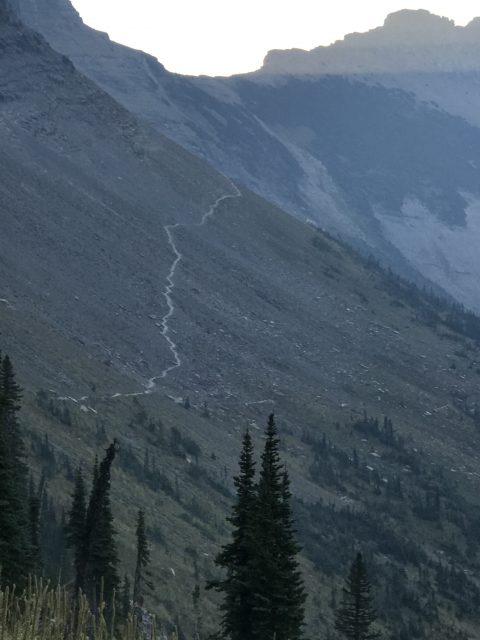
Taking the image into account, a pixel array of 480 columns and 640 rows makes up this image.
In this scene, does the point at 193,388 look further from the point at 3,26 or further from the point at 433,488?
the point at 3,26

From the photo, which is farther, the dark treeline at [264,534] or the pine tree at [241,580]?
the dark treeline at [264,534]

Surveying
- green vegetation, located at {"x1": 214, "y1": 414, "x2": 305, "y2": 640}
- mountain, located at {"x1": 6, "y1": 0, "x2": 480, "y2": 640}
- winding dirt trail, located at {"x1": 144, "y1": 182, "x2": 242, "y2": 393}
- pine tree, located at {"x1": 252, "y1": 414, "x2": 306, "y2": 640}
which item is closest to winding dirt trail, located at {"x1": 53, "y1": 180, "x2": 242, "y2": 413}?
winding dirt trail, located at {"x1": 144, "y1": 182, "x2": 242, "y2": 393}

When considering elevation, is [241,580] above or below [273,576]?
below

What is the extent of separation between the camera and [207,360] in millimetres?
105375

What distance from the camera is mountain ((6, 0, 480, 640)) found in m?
68.6

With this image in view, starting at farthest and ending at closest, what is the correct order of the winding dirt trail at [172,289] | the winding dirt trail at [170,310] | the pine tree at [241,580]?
1. the winding dirt trail at [172,289]
2. the winding dirt trail at [170,310]
3. the pine tree at [241,580]

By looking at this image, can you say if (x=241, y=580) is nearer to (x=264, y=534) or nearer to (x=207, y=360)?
(x=264, y=534)

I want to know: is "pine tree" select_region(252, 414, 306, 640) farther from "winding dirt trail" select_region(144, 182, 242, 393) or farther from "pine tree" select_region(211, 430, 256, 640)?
"winding dirt trail" select_region(144, 182, 242, 393)

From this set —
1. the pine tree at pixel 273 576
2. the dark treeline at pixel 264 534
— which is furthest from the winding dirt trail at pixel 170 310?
the pine tree at pixel 273 576

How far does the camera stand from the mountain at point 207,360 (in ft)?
225

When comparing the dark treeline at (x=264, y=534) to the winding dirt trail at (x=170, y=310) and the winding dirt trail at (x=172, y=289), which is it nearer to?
the winding dirt trail at (x=170, y=310)

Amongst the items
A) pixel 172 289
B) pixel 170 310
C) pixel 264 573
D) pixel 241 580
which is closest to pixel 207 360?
pixel 170 310

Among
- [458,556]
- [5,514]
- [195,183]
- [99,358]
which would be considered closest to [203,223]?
[195,183]

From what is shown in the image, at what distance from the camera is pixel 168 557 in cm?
5622
